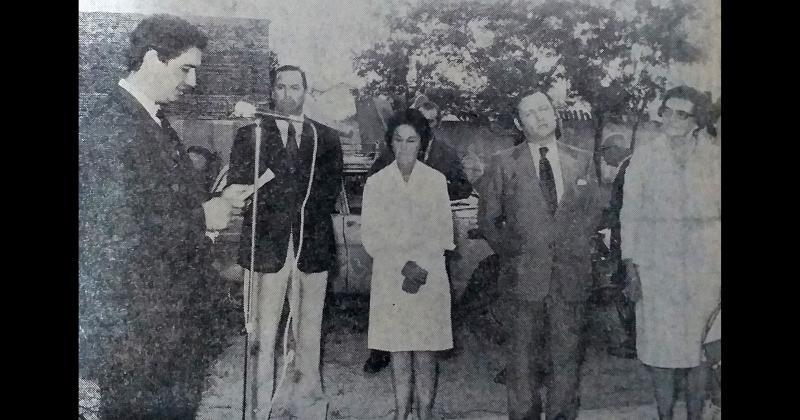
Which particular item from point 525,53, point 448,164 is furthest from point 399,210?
point 525,53

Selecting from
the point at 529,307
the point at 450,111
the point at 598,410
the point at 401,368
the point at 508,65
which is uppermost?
the point at 508,65

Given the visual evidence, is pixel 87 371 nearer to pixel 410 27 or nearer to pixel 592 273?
pixel 410 27

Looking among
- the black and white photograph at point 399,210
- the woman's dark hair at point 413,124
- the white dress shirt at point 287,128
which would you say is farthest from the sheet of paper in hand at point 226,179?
the woman's dark hair at point 413,124

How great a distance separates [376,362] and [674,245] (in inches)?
65.0

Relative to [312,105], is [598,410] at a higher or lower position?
lower

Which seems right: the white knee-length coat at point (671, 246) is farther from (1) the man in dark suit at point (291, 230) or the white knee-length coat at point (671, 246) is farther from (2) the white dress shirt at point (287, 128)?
(2) the white dress shirt at point (287, 128)

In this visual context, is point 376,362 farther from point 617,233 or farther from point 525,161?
point 617,233

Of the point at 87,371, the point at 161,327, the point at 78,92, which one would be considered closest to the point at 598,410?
the point at 161,327

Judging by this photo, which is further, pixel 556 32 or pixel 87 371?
pixel 556 32

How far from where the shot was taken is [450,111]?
373cm

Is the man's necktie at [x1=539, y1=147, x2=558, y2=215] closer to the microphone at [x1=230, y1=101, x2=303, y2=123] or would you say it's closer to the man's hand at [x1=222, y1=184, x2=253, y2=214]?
the microphone at [x1=230, y1=101, x2=303, y2=123]

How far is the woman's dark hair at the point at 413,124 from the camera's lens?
3.69m

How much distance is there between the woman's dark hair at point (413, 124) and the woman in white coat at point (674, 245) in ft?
3.50

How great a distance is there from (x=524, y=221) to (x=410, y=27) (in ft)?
3.70
